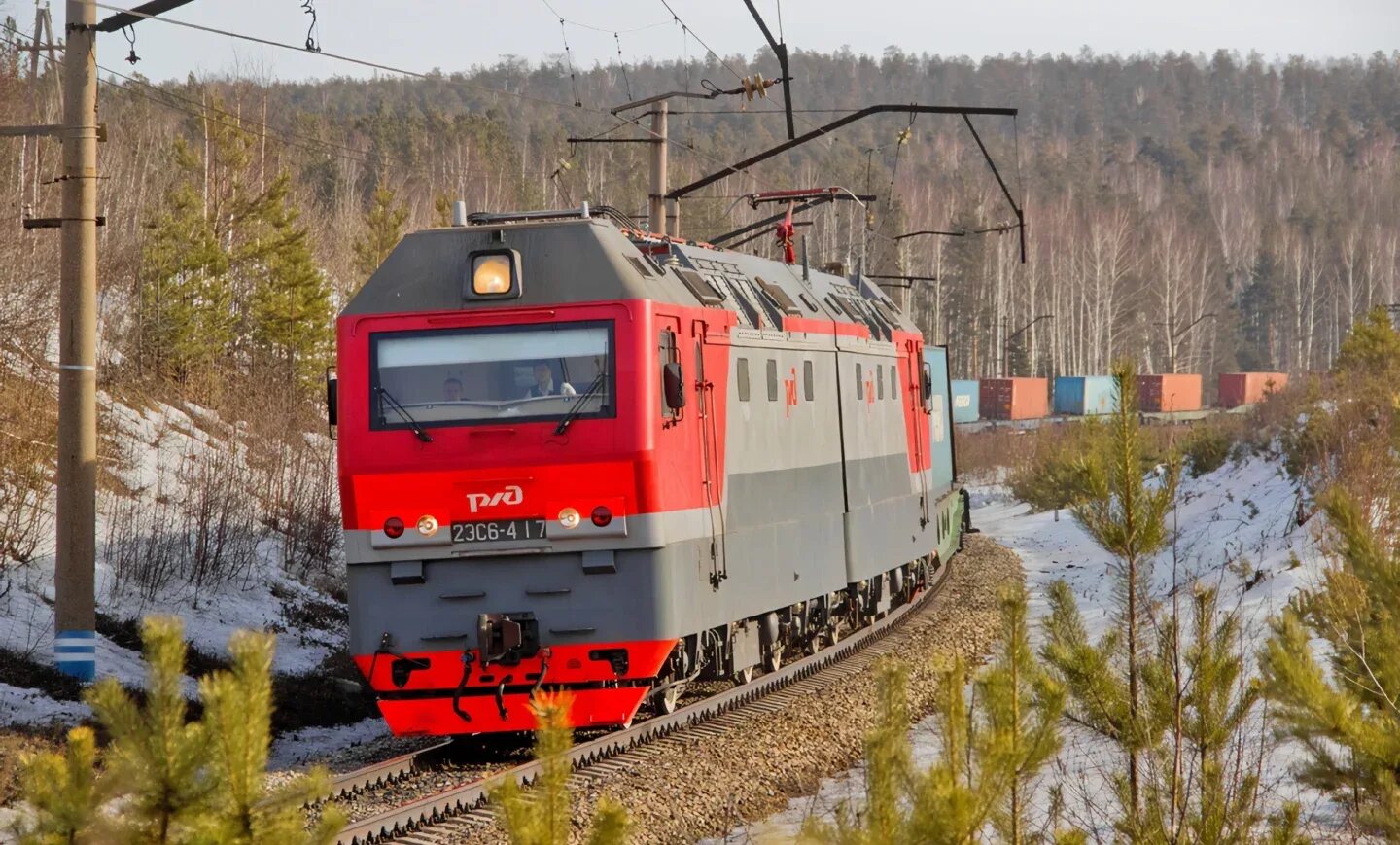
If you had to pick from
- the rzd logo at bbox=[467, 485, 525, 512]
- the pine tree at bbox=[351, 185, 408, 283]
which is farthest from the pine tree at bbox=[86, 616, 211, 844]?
the pine tree at bbox=[351, 185, 408, 283]

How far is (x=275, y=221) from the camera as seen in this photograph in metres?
40.1

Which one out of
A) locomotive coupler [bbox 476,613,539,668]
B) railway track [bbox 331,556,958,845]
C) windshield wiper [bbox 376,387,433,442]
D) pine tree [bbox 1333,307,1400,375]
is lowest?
railway track [bbox 331,556,958,845]

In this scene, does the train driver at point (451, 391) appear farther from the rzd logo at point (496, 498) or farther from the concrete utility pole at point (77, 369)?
the concrete utility pole at point (77, 369)

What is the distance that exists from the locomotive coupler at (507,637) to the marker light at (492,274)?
2.13 metres

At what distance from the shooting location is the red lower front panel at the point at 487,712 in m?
10.4

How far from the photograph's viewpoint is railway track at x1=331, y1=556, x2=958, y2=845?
8594mm

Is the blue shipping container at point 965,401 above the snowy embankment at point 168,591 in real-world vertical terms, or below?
above

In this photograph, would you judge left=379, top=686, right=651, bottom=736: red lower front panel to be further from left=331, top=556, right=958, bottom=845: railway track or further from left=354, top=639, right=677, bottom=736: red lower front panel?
left=331, top=556, right=958, bottom=845: railway track

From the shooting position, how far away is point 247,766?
341 cm

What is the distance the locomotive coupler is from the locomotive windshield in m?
1.27

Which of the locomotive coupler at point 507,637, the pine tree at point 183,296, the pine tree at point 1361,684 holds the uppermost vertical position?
the pine tree at point 183,296

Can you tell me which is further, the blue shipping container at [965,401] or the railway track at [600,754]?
the blue shipping container at [965,401]

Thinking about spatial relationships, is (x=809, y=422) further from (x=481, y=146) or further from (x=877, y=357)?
(x=481, y=146)


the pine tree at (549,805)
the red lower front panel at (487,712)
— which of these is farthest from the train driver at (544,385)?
the pine tree at (549,805)
